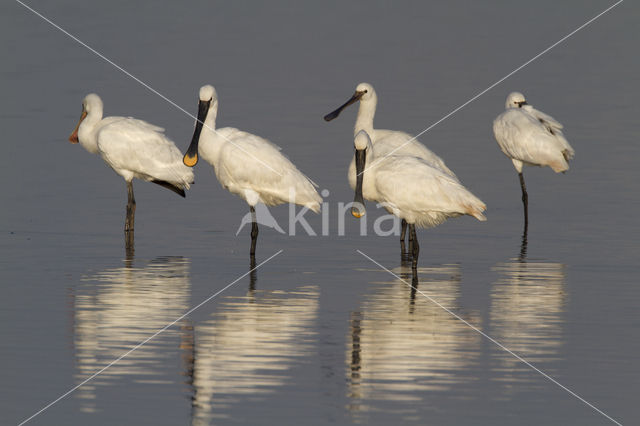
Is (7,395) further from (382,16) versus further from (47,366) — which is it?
(382,16)

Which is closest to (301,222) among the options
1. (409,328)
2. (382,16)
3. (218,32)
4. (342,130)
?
(409,328)

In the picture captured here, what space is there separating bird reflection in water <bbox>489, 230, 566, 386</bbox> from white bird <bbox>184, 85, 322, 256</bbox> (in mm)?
2637

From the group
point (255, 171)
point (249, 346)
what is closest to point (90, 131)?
point (255, 171)

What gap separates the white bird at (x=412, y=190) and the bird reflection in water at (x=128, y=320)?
220 cm

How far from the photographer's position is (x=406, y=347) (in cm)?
1035

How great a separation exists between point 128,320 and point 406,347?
243 centimetres

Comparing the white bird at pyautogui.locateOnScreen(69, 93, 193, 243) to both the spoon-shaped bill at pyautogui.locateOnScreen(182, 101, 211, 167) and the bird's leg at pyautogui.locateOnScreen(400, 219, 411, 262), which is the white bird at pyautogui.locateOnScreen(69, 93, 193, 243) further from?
the bird's leg at pyautogui.locateOnScreen(400, 219, 411, 262)

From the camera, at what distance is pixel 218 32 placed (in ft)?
117

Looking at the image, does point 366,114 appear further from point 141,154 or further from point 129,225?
point 129,225

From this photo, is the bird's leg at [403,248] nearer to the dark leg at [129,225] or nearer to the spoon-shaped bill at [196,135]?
the spoon-shaped bill at [196,135]

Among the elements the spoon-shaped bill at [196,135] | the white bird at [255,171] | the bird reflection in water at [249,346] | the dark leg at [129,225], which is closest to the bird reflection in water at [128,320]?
the bird reflection in water at [249,346]

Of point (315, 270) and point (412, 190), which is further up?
point (412, 190)

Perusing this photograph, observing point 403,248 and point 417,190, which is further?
point 403,248

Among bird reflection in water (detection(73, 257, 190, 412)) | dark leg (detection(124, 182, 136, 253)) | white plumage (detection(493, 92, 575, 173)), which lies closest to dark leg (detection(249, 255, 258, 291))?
bird reflection in water (detection(73, 257, 190, 412))
